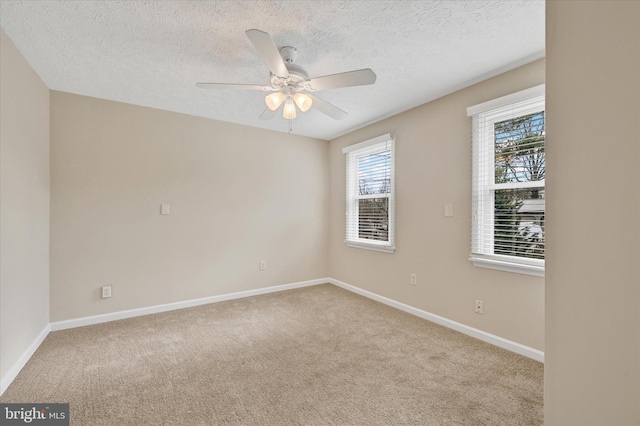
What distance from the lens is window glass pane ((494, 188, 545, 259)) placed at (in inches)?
89.4

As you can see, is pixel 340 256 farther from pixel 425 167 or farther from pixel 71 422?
pixel 71 422

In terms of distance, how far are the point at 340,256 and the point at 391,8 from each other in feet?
11.2

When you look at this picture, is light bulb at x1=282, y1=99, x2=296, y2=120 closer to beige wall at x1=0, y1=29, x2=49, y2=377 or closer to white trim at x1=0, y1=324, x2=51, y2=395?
beige wall at x1=0, y1=29, x2=49, y2=377

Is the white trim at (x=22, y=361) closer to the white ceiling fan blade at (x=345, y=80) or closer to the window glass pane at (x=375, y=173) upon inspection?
the white ceiling fan blade at (x=345, y=80)

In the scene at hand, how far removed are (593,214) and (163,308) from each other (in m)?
3.87

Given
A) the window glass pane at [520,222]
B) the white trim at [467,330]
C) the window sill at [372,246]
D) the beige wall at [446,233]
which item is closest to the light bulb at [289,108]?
the beige wall at [446,233]

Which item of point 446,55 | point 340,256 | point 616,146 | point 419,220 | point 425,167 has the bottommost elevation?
point 340,256

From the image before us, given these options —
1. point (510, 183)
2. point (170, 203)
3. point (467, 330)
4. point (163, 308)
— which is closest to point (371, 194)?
point (510, 183)

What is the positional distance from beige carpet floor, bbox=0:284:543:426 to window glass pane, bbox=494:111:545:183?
4.96 feet

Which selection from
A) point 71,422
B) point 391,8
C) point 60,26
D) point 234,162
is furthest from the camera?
point 234,162

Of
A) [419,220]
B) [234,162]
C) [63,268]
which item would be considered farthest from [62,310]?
[419,220]

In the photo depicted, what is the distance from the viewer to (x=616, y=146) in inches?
26.3

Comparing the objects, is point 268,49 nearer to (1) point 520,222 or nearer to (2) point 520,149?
(2) point 520,149

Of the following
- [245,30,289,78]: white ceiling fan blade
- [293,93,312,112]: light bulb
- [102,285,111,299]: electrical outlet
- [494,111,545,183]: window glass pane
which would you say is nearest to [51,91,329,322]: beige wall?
[102,285,111,299]: electrical outlet
